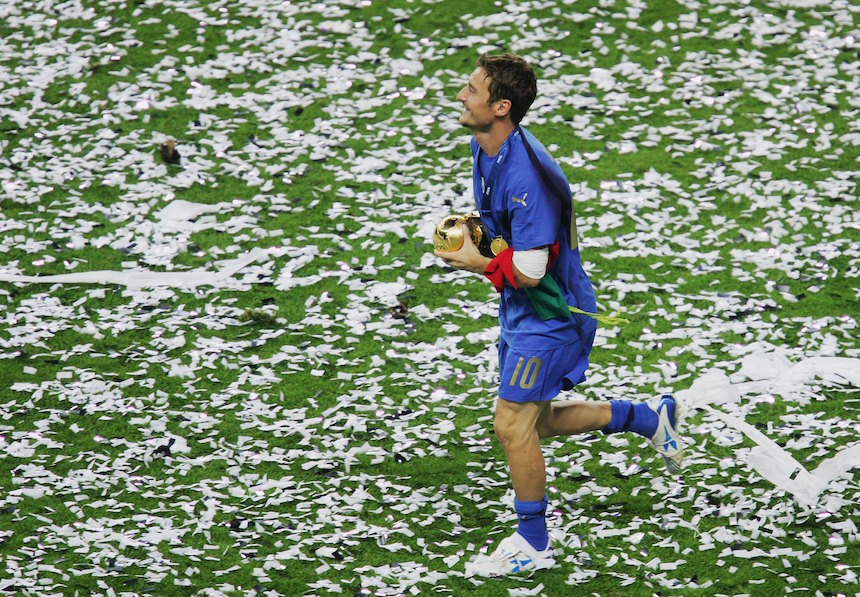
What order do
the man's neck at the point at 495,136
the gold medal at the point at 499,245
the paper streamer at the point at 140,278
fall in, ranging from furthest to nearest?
the paper streamer at the point at 140,278 < the gold medal at the point at 499,245 < the man's neck at the point at 495,136

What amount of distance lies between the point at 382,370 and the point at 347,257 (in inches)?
58.1

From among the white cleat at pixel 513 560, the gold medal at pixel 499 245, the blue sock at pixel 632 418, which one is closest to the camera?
the gold medal at pixel 499 245

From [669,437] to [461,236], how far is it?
1770 millimetres

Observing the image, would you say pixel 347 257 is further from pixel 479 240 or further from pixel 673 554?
pixel 673 554

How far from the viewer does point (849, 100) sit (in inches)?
399

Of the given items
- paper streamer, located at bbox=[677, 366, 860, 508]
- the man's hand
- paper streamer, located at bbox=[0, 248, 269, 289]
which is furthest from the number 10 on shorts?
paper streamer, located at bbox=[0, 248, 269, 289]

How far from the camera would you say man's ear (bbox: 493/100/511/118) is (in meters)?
5.12

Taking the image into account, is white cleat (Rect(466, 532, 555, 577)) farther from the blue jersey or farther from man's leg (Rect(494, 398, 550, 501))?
the blue jersey

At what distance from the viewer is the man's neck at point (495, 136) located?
5188mm

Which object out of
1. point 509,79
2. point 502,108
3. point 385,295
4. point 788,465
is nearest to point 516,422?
point 502,108

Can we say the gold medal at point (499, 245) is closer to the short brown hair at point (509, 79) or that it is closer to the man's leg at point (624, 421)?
the short brown hair at point (509, 79)

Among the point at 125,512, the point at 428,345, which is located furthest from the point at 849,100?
the point at 125,512

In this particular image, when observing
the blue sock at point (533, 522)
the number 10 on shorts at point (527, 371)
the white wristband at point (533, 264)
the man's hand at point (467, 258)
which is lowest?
the blue sock at point (533, 522)

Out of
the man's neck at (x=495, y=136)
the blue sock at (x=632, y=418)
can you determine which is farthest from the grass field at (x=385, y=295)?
the man's neck at (x=495, y=136)
